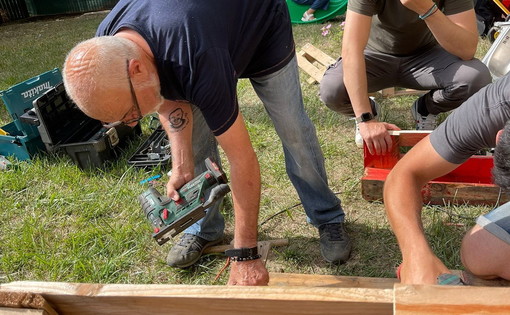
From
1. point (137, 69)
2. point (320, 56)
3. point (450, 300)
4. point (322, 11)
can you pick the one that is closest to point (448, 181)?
point (137, 69)

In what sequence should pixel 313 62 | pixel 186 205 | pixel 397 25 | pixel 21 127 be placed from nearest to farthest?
pixel 186 205 < pixel 397 25 < pixel 21 127 < pixel 313 62

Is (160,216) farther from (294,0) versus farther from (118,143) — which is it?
(294,0)

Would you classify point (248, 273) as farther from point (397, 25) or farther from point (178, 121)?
point (397, 25)

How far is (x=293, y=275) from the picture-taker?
246 cm

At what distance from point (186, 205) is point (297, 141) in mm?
734

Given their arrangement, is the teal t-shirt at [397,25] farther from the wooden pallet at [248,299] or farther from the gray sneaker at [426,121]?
the wooden pallet at [248,299]

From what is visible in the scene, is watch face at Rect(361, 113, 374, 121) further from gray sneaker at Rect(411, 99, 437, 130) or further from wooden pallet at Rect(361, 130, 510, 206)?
gray sneaker at Rect(411, 99, 437, 130)

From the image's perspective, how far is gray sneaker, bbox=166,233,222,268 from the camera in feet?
9.04

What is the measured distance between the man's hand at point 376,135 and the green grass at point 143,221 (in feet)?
1.41

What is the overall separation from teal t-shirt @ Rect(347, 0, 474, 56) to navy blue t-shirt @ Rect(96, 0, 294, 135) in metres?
1.17

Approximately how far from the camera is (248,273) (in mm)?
1854

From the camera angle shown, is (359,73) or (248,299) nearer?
(248,299)

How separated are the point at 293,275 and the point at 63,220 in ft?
6.27

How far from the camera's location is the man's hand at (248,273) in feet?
6.06
